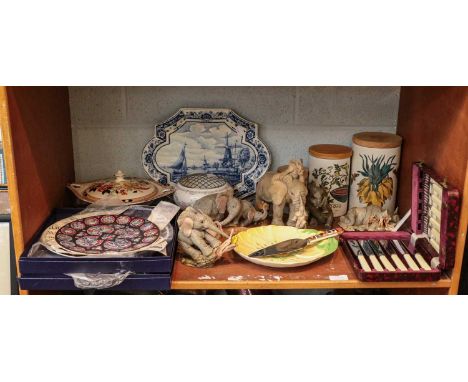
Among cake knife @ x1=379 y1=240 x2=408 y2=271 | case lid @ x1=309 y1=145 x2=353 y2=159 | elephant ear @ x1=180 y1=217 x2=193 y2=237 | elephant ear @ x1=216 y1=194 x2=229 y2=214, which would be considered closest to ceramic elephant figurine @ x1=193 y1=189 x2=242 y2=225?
elephant ear @ x1=216 y1=194 x2=229 y2=214

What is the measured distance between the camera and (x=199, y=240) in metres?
1.08

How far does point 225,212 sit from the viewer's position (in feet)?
4.02

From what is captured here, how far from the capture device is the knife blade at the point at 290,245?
3.57ft

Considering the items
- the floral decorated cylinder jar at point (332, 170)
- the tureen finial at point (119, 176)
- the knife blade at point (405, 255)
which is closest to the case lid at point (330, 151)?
the floral decorated cylinder jar at point (332, 170)

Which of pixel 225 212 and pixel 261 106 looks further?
pixel 261 106

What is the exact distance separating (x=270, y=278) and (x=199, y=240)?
0.52 ft

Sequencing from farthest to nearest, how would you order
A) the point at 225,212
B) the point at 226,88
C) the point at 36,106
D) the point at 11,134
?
the point at 226,88, the point at 225,212, the point at 36,106, the point at 11,134

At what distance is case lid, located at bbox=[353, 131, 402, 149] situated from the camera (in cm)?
125

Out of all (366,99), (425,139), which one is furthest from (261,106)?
(425,139)

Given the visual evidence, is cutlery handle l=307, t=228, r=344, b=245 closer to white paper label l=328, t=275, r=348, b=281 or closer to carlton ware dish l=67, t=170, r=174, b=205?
white paper label l=328, t=275, r=348, b=281

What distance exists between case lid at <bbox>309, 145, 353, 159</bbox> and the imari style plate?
1.34 ft

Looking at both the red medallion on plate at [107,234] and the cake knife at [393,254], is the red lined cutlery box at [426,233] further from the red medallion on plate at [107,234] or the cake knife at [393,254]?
the red medallion on plate at [107,234]

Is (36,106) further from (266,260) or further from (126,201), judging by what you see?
(266,260)

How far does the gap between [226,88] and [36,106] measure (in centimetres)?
45
